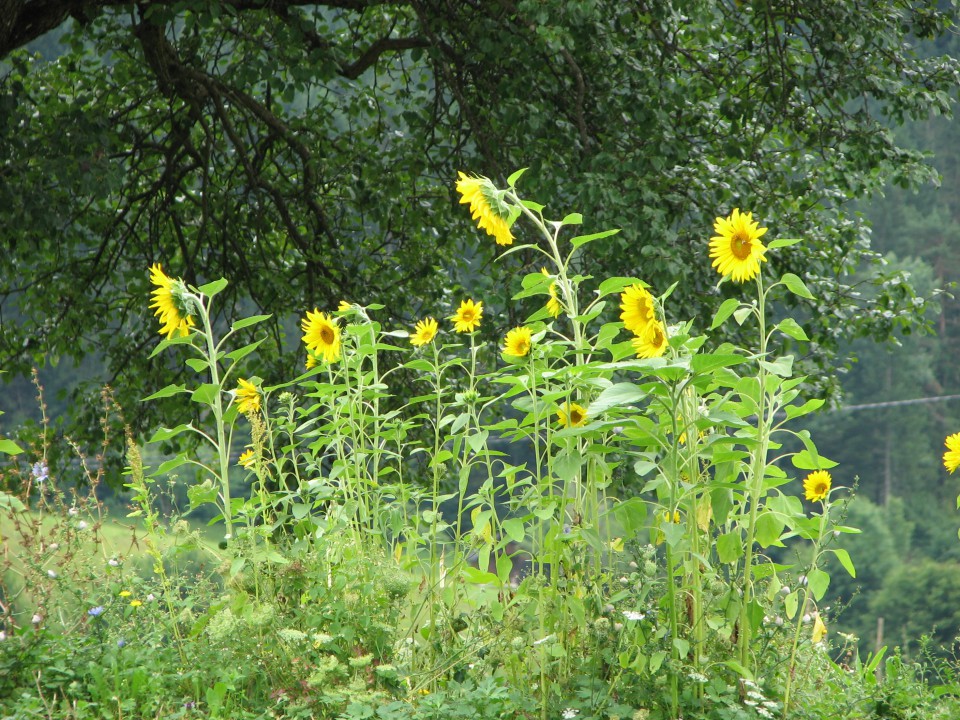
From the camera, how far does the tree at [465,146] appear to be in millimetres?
4926

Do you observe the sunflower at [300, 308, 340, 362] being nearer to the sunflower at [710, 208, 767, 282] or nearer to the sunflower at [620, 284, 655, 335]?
the sunflower at [620, 284, 655, 335]

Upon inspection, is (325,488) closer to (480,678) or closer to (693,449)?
(480,678)

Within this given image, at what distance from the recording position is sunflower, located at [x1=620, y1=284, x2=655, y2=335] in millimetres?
2188

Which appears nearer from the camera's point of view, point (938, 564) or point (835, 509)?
point (835, 509)

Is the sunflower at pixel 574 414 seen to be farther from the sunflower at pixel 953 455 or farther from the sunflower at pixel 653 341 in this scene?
the sunflower at pixel 953 455

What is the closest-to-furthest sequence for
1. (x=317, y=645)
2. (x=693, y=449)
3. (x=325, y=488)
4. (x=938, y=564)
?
1. (x=693, y=449)
2. (x=317, y=645)
3. (x=325, y=488)
4. (x=938, y=564)

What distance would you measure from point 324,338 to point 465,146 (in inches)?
134

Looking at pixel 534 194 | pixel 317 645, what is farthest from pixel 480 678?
pixel 534 194

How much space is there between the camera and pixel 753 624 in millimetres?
2121

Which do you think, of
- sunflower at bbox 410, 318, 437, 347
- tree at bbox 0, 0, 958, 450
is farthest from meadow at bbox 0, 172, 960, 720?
tree at bbox 0, 0, 958, 450

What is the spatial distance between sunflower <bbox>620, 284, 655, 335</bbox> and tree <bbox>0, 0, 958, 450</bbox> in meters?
2.34

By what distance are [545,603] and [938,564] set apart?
122 ft

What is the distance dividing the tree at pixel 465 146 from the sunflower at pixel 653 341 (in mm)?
2304

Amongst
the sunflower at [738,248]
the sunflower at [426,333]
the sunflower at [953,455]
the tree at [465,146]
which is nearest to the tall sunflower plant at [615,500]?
the sunflower at [738,248]
